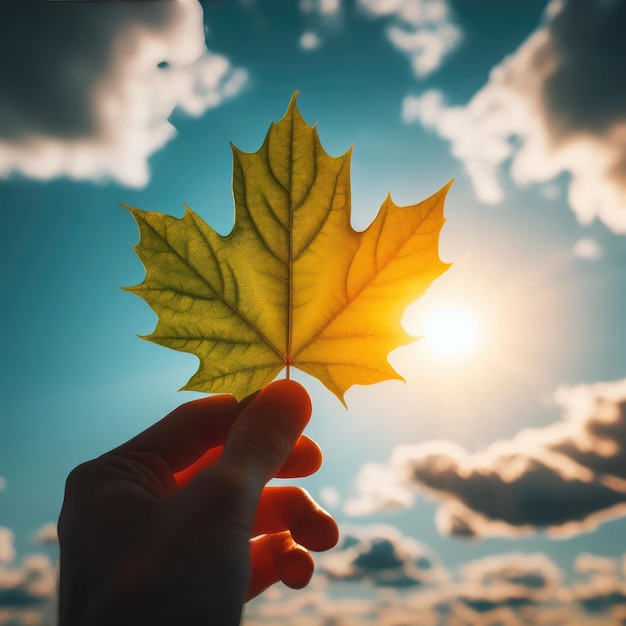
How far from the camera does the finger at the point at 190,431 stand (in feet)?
9.21

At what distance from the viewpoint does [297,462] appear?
2980 millimetres

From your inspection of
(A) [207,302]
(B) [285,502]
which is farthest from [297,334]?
(B) [285,502]

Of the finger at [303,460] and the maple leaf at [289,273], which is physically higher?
the maple leaf at [289,273]

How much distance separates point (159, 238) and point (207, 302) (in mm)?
438

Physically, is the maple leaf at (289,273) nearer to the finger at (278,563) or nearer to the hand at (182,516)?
the hand at (182,516)

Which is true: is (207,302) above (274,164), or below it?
below

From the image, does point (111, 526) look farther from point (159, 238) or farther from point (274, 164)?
point (274, 164)

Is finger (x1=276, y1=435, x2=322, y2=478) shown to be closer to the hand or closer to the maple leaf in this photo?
the hand

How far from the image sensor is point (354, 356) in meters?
2.81

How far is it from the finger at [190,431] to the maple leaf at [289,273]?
247 millimetres

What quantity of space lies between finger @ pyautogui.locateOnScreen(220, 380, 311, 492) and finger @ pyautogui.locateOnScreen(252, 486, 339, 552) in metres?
0.79

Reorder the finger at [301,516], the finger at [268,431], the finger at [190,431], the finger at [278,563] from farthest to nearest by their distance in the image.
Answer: the finger at [278,563] → the finger at [301,516] → the finger at [190,431] → the finger at [268,431]

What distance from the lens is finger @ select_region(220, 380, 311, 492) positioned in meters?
2.11

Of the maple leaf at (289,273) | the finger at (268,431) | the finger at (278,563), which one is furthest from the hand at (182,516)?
the maple leaf at (289,273)
